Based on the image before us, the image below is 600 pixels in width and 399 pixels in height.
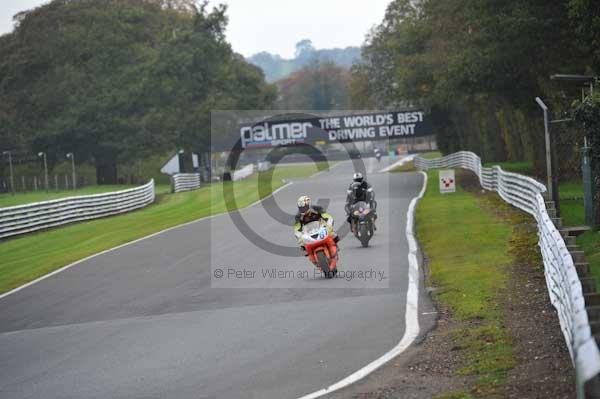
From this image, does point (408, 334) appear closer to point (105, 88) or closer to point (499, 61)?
point (499, 61)

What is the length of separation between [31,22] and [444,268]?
68046 mm

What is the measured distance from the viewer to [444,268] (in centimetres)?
1661

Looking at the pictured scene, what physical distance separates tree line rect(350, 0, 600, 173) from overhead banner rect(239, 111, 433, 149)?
2.62m

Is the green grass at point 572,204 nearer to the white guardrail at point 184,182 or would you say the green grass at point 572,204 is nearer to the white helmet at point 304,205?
the white helmet at point 304,205

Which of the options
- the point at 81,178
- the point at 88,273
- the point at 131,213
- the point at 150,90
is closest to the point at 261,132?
the point at 150,90

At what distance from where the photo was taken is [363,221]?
67.3ft

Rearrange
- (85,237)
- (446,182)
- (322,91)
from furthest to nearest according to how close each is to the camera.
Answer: (322,91) → (446,182) → (85,237)

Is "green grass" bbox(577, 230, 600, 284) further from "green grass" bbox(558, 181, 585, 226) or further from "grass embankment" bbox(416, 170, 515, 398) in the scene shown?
"green grass" bbox(558, 181, 585, 226)

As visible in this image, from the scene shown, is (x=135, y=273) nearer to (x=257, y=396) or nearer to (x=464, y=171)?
(x=257, y=396)

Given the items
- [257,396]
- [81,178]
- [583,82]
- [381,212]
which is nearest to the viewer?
[257,396]

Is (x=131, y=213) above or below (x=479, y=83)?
below

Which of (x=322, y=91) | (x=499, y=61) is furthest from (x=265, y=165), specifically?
(x=322, y=91)

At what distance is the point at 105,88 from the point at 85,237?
4626 cm

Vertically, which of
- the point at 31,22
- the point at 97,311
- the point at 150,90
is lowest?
the point at 97,311
